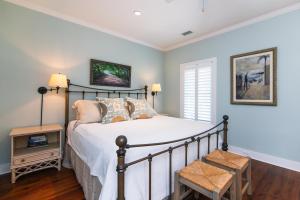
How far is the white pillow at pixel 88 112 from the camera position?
2365 mm

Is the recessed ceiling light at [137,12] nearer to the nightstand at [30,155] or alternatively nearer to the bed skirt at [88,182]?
the nightstand at [30,155]

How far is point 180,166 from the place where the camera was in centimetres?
167

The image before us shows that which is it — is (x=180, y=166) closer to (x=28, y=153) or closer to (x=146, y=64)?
(x=28, y=153)

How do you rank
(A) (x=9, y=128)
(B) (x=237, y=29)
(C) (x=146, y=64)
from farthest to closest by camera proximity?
(C) (x=146, y=64)
(B) (x=237, y=29)
(A) (x=9, y=128)

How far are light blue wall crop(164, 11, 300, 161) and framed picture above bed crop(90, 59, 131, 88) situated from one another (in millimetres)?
1889

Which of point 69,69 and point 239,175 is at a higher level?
point 69,69

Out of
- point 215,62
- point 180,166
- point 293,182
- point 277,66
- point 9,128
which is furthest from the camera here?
point 215,62

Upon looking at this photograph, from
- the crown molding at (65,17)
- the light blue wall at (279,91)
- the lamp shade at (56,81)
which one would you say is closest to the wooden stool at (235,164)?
the light blue wall at (279,91)

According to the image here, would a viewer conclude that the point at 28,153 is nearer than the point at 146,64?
Yes

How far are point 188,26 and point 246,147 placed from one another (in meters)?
2.66

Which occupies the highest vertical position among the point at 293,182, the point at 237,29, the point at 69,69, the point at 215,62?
the point at 237,29

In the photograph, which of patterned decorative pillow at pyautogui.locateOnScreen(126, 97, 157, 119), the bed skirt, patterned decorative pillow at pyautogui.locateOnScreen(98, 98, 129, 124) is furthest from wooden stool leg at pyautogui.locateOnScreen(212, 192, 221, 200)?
patterned decorative pillow at pyautogui.locateOnScreen(126, 97, 157, 119)

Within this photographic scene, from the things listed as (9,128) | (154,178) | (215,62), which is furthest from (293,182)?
(9,128)

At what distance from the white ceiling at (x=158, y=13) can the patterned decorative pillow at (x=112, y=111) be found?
1.54m
